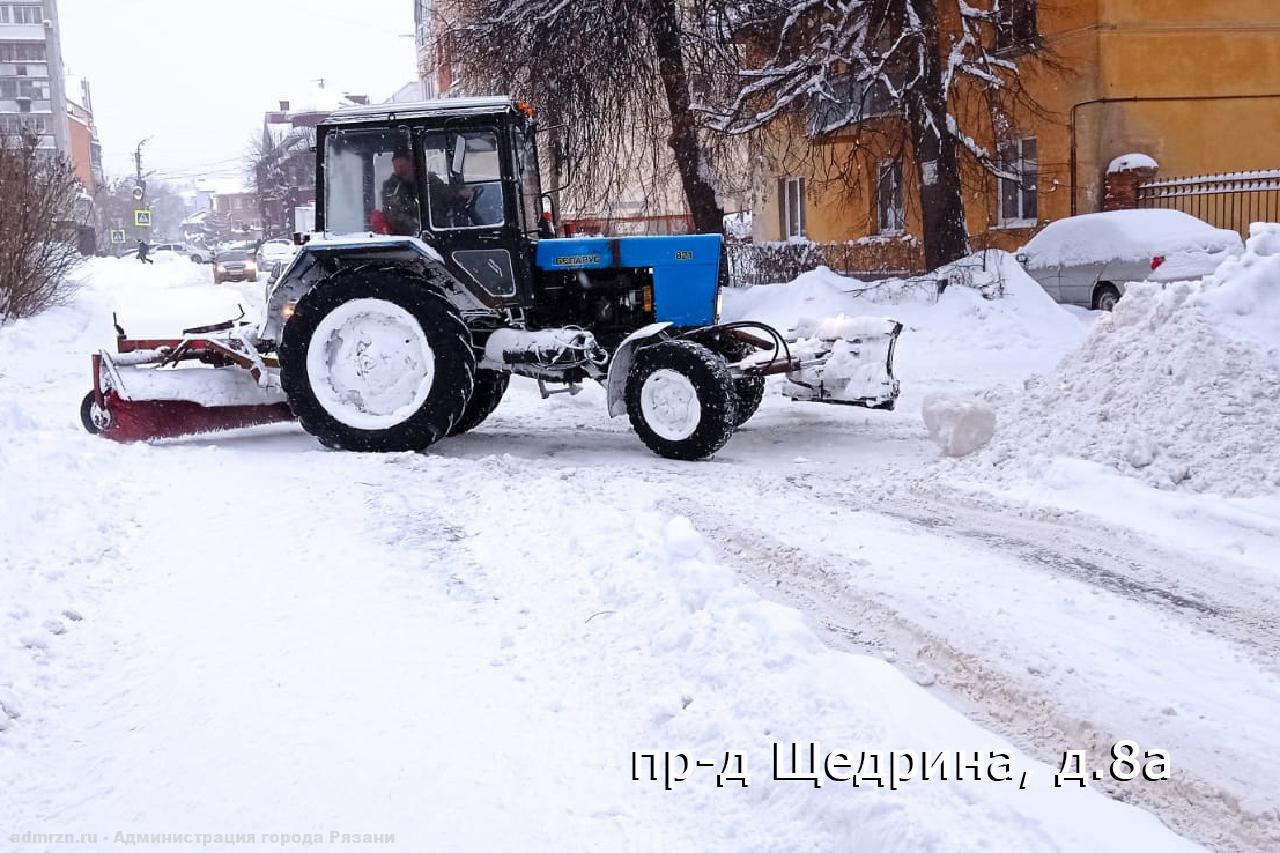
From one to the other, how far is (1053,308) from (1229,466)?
8825mm

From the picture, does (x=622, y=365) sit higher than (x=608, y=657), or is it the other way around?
(x=622, y=365)

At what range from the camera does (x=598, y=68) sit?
749 inches

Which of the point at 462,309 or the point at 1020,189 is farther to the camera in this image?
the point at 1020,189

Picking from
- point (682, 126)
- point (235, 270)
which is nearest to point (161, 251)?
point (235, 270)

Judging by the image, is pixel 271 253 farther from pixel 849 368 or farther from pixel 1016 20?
pixel 849 368

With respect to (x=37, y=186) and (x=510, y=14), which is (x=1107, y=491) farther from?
(x=37, y=186)

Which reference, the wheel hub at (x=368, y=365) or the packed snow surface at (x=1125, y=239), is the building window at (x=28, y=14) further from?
the wheel hub at (x=368, y=365)

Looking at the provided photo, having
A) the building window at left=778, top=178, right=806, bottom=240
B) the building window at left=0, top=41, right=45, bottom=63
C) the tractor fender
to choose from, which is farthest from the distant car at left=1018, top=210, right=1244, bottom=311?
the building window at left=0, top=41, right=45, bottom=63

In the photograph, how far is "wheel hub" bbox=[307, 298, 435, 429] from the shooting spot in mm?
8734

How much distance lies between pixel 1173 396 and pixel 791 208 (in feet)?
81.8

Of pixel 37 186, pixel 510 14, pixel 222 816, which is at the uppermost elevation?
pixel 510 14

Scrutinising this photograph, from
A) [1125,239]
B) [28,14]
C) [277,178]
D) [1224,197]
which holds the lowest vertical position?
[1125,239]

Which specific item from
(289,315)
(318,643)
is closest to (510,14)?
(289,315)

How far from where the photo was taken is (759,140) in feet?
66.9
